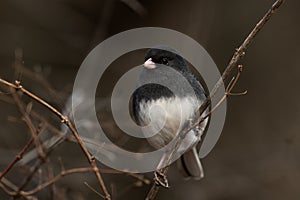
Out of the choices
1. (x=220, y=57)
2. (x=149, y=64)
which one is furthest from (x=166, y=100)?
(x=220, y=57)

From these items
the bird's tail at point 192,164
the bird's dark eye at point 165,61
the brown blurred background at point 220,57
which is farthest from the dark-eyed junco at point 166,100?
the brown blurred background at point 220,57

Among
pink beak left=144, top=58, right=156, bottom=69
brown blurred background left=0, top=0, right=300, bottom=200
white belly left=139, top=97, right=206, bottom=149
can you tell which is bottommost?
white belly left=139, top=97, right=206, bottom=149

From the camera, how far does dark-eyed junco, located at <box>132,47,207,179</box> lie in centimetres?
283

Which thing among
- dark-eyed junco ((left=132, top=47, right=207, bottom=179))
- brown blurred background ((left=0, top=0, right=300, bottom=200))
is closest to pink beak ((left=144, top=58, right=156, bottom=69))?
dark-eyed junco ((left=132, top=47, right=207, bottom=179))

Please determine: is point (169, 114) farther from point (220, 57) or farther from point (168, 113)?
point (220, 57)

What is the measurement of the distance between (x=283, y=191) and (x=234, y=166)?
584 mm

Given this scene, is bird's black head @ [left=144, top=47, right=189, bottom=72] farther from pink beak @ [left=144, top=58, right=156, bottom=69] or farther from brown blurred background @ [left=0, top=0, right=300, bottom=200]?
brown blurred background @ [left=0, top=0, right=300, bottom=200]

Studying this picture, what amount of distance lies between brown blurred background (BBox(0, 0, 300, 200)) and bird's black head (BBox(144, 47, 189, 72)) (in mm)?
1611

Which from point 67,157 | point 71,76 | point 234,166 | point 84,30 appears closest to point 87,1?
point 84,30

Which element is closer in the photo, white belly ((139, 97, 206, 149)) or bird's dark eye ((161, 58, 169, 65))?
white belly ((139, 97, 206, 149))

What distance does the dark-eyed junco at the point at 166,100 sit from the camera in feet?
9.30

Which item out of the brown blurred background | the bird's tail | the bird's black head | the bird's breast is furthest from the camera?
the brown blurred background

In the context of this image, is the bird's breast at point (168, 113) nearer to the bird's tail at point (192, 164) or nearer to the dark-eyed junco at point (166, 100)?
the dark-eyed junco at point (166, 100)

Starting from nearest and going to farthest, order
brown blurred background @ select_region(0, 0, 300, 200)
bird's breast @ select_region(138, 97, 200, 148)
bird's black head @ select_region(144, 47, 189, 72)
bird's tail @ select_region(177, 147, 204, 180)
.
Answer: bird's breast @ select_region(138, 97, 200, 148)
bird's black head @ select_region(144, 47, 189, 72)
bird's tail @ select_region(177, 147, 204, 180)
brown blurred background @ select_region(0, 0, 300, 200)
